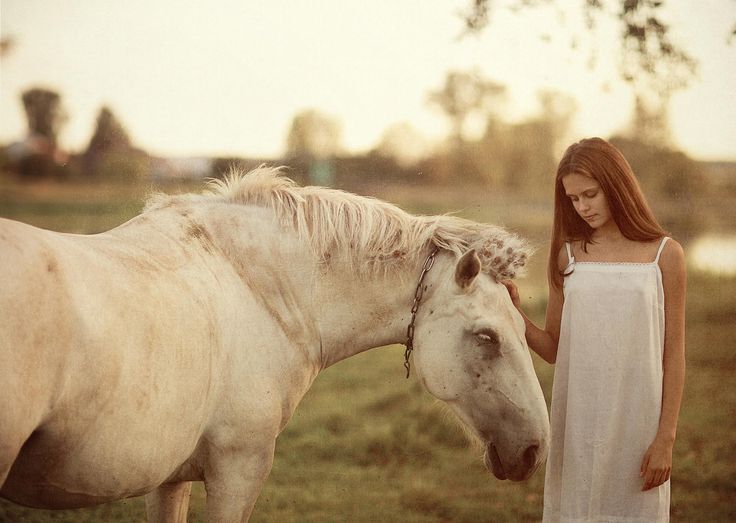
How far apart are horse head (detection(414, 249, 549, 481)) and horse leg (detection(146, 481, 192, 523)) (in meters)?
1.01

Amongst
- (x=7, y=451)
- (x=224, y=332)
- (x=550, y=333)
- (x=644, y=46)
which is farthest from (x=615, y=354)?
(x=644, y=46)

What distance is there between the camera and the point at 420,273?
2.57 meters

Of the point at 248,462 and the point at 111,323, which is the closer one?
the point at 111,323

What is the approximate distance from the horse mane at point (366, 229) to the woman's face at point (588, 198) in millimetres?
244

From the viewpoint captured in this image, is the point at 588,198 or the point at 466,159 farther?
the point at 466,159

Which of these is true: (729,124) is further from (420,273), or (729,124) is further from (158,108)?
(158,108)

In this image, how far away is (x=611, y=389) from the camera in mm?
2480

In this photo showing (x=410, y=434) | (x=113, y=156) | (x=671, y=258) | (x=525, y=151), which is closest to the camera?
(x=671, y=258)

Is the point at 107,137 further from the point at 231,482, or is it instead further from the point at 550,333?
the point at 550,333

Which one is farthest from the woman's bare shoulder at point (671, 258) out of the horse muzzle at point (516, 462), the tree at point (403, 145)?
the tree at point (403, 145)

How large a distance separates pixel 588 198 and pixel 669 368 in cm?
65

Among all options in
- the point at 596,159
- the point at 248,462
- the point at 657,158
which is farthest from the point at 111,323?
the point at 657,158

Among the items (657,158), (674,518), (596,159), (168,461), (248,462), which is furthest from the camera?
(657,158)

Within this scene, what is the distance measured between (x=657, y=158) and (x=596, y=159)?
3.23 m
